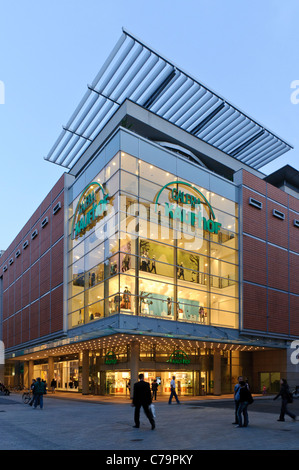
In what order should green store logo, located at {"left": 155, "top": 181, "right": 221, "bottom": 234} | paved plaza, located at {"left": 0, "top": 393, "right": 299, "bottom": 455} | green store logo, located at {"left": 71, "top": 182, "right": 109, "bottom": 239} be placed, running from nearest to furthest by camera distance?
paved plaza, located at {"left": 0, "top": 393, "right": 299, "bottom": 455} → green store logo, located at {"left": 71, "top": 182, "right": 109, "bottom": 239} → green store logo, located at {"left": 155, "top": 181, "right": 221, "bottom": 234}

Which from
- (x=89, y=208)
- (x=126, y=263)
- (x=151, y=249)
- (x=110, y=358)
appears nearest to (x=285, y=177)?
(x=151, y=249)

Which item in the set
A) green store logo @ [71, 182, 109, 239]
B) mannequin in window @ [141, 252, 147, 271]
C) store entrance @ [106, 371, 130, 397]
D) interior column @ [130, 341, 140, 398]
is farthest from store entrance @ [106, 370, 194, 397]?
green store logo @ [71, 182, 109, 239]

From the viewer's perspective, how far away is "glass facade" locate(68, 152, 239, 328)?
102 ft

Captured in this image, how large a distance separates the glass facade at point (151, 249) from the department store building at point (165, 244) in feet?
0.33

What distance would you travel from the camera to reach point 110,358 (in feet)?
118

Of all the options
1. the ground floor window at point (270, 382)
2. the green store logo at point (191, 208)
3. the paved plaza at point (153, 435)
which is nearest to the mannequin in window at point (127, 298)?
the green store logo at point (191, 208)

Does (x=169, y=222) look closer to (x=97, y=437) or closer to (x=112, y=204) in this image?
(x=112, y=204)

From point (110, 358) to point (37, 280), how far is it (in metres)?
16.7

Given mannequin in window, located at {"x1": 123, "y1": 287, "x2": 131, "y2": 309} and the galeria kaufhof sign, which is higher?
the galeria kaufhof sign

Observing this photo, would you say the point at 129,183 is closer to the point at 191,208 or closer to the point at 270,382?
the point at 191,208

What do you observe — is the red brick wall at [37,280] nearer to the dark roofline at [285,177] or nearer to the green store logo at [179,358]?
the green store logo at [179,358]

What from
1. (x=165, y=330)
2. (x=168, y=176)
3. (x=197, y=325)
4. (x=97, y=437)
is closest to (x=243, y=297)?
(x=197, y=325)

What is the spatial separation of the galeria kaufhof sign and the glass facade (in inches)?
2.8

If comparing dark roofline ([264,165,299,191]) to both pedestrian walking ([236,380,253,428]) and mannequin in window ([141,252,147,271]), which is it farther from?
pedestrian walking ([236,380,253,428])
